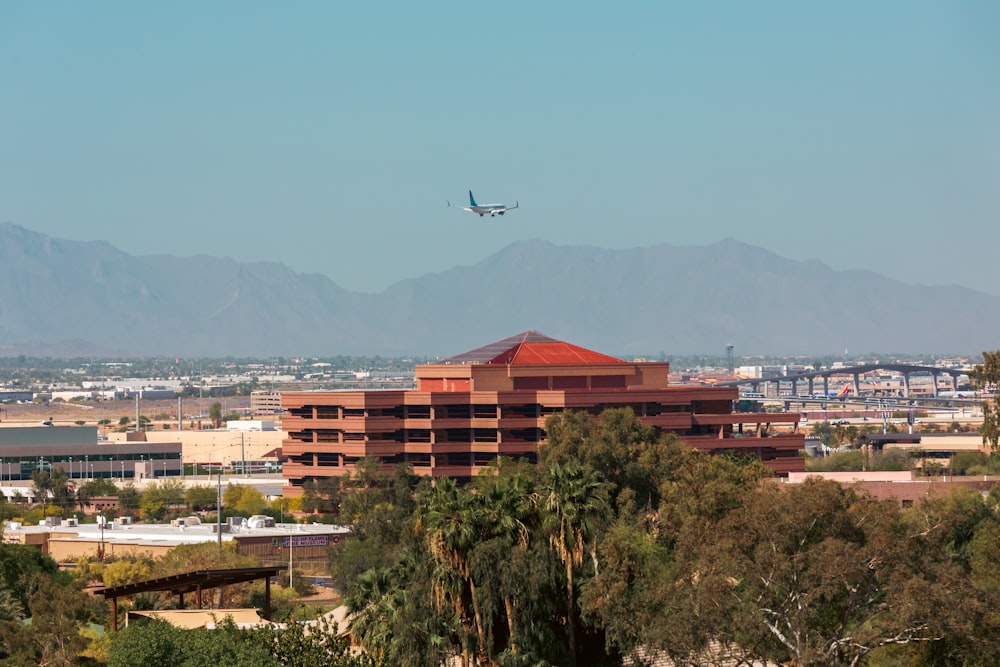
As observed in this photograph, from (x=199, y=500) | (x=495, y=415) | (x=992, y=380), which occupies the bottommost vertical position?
(x=199, y=500)

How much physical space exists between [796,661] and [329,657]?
1707cm

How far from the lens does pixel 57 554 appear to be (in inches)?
5266

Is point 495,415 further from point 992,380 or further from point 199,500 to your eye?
point 992,380

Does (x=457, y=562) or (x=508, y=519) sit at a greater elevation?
(x=508, y=519)

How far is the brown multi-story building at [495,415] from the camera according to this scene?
176 meters

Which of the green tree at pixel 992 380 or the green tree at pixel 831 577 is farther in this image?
the green tree at pixel 992 380

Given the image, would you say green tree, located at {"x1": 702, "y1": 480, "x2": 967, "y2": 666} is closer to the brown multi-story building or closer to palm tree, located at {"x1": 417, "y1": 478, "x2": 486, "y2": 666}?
palm tree, located at {"x1": 417, "y1": 478, "x2": 486, "y2": 666}

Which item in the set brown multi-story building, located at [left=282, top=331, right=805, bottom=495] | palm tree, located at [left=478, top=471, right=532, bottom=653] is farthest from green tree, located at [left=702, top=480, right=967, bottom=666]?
brown multi-story building, located at [left=282, top=331, right=805, bottom=495]

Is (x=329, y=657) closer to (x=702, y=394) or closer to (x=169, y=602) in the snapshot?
(x=169, y=602)

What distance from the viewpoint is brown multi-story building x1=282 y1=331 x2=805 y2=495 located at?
176 m

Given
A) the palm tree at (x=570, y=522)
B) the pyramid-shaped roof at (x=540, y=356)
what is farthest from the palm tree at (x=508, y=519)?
the pyramid-shaped roof at (x=540, y=356)

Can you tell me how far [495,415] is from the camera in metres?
179

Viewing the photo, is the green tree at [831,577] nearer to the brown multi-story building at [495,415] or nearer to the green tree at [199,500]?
the brown multi-story building at [495,415]

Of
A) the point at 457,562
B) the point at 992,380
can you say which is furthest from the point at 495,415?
the point at 457,562
